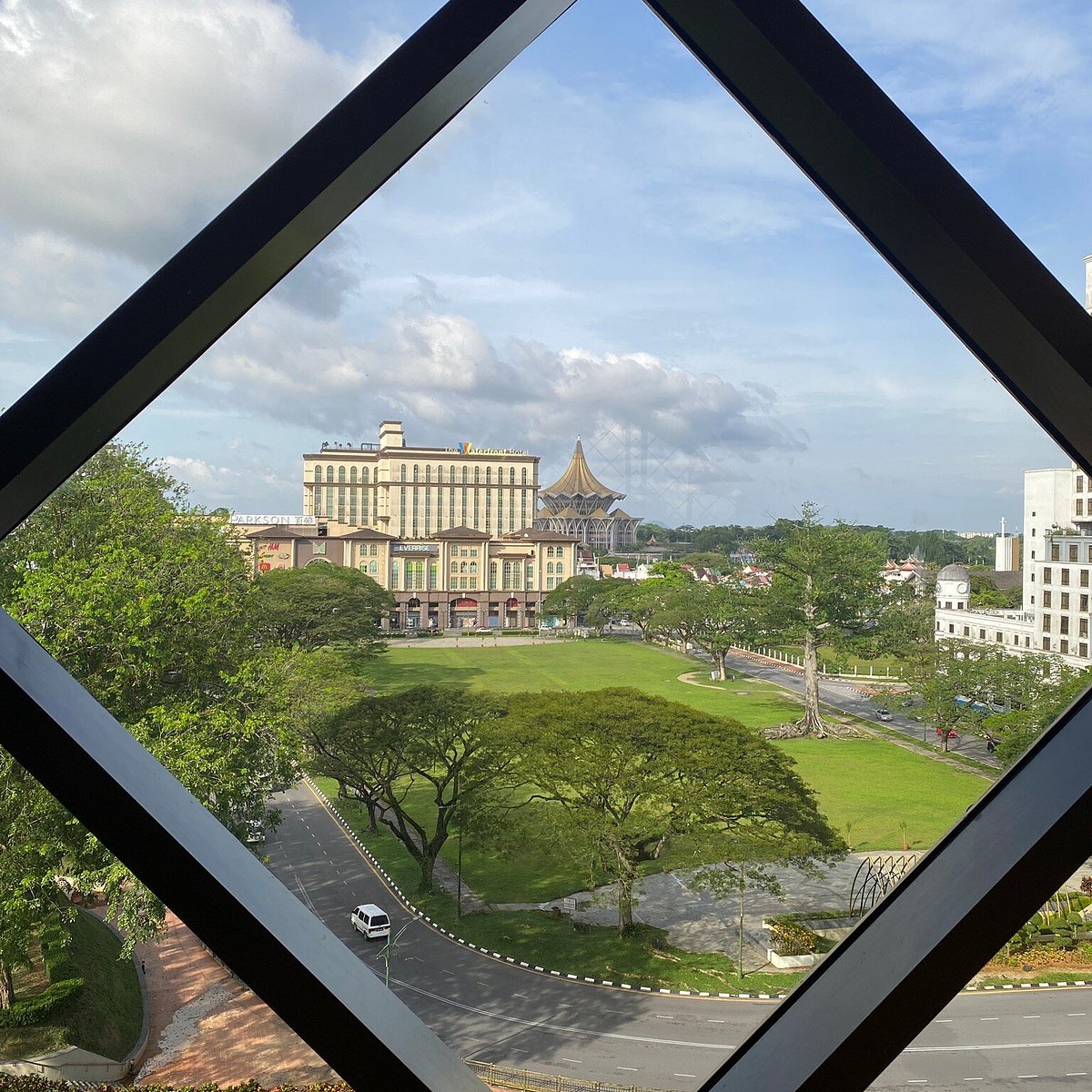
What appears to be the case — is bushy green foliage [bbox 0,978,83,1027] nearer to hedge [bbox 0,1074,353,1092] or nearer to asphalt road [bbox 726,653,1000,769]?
hedge [bbox 0,1074,353,1092]

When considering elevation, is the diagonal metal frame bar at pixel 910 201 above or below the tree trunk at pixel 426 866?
above

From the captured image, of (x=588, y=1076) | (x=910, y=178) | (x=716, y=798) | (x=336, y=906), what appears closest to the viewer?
(x=910, y=178)

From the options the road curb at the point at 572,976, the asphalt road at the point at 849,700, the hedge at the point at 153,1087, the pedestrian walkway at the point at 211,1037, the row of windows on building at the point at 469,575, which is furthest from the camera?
the asphalt road at the point at 849,700

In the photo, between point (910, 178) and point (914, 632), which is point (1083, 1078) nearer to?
point (914, 632)

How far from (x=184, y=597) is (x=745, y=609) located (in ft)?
8.55

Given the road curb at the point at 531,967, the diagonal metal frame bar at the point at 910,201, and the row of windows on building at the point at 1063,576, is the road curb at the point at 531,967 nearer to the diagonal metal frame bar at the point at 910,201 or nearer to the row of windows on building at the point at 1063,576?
the row of windows on building at the point at 1063,576

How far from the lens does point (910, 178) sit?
0.24 meters

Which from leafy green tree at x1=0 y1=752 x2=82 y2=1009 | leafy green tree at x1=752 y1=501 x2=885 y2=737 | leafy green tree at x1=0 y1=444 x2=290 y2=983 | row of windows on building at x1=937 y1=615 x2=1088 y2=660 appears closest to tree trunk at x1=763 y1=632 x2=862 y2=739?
leafy green tree at x1=752 y1=501 x2=885 y2=737

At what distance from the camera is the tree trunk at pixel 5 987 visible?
9.73 ft

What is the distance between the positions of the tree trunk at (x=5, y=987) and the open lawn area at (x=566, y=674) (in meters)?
1.72

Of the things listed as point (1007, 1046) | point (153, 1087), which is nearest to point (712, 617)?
point (1007, 1046)

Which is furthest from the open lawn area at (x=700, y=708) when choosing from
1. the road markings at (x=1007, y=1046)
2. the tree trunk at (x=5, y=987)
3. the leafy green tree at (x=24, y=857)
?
the tree trunk at (x=5, y=987)

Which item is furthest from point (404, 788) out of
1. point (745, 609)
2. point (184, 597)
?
point (745, 609)

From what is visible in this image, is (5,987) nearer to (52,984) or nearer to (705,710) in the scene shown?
(52,984)
